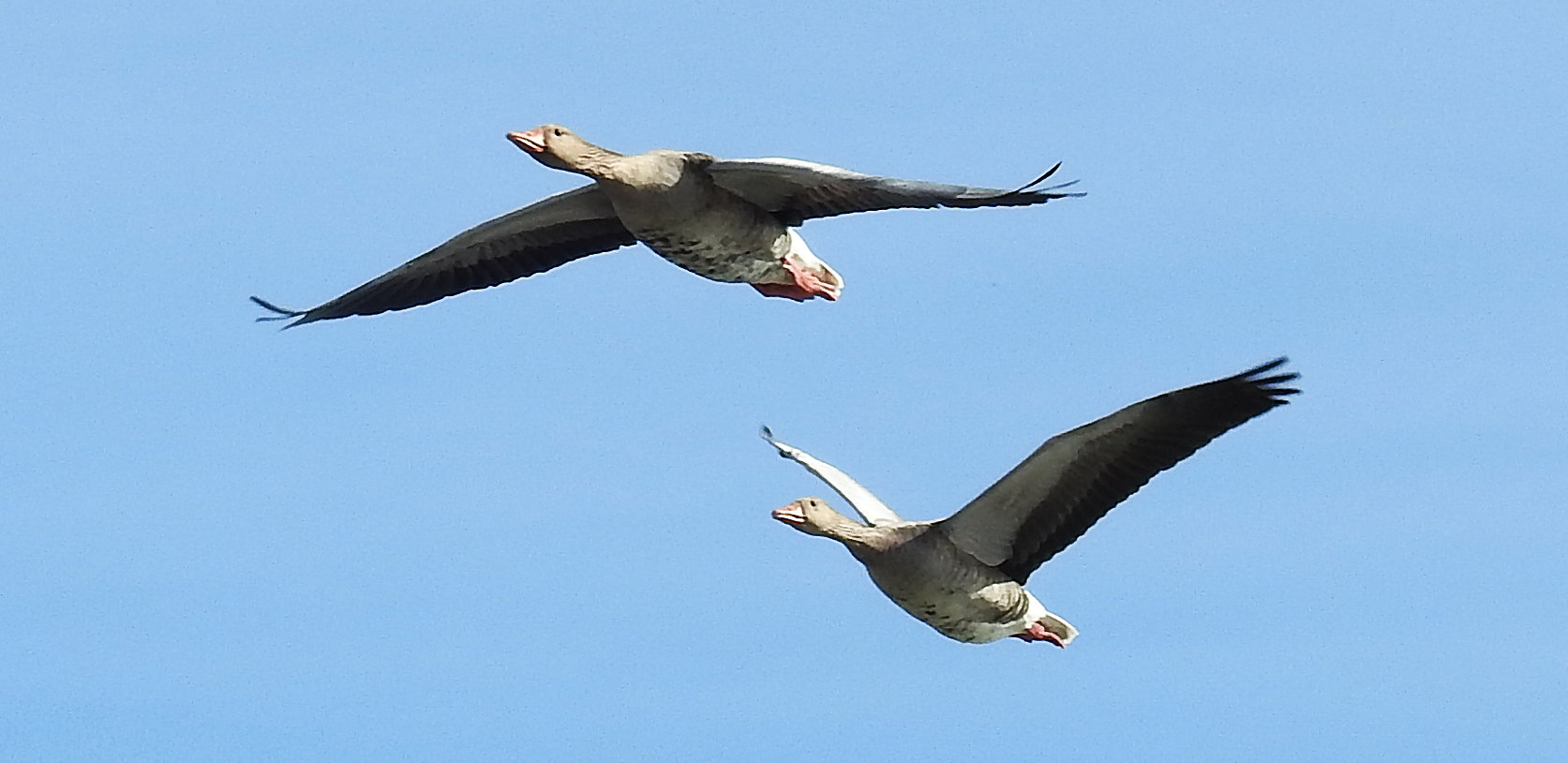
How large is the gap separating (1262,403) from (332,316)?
6.45m

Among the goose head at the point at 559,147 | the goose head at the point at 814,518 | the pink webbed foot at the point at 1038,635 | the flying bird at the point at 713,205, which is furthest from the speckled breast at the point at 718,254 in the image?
the pink webbed foot at the point at 1038,635

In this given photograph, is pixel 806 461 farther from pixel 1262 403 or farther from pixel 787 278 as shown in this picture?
pixel 1262 403

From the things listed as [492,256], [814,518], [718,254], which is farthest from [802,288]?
[492,256]

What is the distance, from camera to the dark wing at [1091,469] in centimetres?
1549

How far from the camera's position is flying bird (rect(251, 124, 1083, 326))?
631 inches

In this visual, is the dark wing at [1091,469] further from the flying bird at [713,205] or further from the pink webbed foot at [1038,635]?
the flying bird at [713,205]

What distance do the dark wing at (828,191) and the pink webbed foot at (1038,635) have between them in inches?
102

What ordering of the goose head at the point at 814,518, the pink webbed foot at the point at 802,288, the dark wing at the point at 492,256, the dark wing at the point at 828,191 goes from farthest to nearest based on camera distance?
the dark wing at the point at 492,256
the pink webbed foot at the point at 802,288
the goose head at the point at 814,518
the dark wing at the point at 828,191

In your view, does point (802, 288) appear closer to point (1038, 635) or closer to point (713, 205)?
point (713, 205)

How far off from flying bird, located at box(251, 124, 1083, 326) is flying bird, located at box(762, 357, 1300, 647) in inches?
56.3

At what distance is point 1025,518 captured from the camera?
53.2 ft

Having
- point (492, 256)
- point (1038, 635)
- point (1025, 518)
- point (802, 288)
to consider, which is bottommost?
point (1038, 635)

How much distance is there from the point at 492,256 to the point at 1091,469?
4.55 meters

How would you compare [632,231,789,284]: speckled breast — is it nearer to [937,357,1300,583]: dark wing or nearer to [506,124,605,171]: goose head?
[506,124,605,171]: goose head
